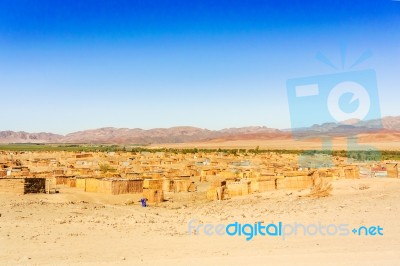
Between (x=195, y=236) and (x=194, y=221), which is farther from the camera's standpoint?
(x=194, y=221)

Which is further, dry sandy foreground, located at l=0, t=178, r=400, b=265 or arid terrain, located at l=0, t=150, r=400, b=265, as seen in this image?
arid terrain, located at l=0, t=150, r=400, b=265

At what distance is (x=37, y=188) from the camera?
24.7 metres

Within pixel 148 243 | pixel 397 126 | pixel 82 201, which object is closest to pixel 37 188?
pixel 82 201

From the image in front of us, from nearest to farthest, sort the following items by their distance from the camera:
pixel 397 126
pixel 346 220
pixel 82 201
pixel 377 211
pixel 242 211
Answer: pixel 346 220
pixel 377 211
pixel 242 211
pixel 82 201
pixel 397 126

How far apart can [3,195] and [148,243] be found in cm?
1480

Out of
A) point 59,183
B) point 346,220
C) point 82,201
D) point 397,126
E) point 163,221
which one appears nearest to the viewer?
point 346,220

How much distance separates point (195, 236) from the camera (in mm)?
12102

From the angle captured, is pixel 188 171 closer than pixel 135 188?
No

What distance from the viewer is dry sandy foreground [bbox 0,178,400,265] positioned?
9094mm

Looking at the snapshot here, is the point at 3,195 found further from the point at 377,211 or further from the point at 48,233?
the point at 377,211

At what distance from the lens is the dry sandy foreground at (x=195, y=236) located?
909cm

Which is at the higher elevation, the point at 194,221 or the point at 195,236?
the point at 195,236

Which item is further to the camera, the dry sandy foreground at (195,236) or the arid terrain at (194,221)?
the arid terrain at (194,221)

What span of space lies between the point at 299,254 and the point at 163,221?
780cm
